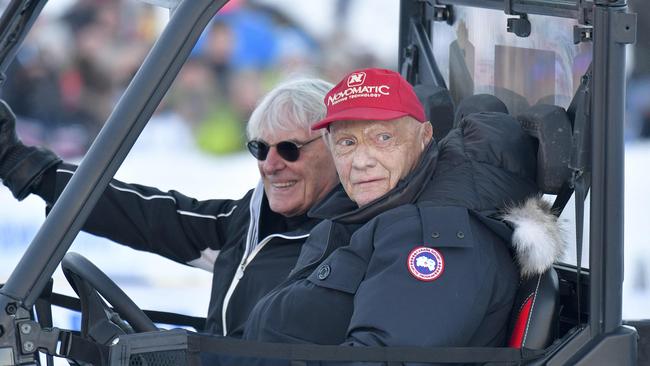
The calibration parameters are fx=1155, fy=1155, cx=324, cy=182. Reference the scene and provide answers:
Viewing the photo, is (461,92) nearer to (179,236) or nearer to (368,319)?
(179,236)

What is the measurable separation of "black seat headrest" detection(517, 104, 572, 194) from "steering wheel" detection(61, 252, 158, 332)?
881mm

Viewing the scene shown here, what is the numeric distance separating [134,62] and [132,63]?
0.01m

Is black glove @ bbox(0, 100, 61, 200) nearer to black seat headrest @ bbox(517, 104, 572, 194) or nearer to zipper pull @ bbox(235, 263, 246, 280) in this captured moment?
zipper pull @ bbox(235, 263, 246, 280)

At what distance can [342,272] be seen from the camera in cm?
225

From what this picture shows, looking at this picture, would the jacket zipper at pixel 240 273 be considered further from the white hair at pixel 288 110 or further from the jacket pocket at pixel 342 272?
the jacket pocket at pixel 342 272

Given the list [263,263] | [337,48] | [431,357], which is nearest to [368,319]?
[431,357]

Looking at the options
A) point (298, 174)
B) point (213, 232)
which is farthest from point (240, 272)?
point (213, 232)

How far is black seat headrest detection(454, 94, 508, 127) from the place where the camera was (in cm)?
264

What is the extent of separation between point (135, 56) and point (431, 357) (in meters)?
5.37

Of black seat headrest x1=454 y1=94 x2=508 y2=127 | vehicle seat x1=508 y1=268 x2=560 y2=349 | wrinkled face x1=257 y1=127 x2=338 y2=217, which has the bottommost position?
vehicle seat x1=508 y1=268 x2=560 y2=349

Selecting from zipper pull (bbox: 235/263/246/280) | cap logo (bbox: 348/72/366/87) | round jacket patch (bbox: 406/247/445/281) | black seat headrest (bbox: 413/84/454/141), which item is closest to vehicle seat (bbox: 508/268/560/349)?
round jacket patch (bbox: 406/247/445/281)

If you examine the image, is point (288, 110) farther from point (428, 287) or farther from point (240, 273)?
point (428, 287)

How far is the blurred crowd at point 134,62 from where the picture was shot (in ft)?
23.0

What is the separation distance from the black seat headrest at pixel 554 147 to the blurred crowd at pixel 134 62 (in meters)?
4.68
